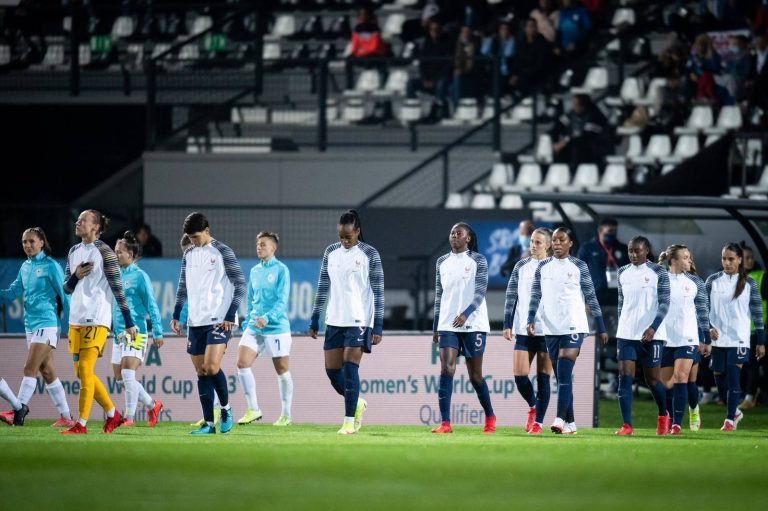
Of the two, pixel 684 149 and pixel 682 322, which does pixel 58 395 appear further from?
pixel 684 149

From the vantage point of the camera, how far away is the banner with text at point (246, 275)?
21672 mm

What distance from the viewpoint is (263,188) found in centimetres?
2498

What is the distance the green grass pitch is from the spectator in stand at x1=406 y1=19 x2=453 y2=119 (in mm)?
11763

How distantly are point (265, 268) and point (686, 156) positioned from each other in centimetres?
1048

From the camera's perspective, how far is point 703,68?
24.8 m

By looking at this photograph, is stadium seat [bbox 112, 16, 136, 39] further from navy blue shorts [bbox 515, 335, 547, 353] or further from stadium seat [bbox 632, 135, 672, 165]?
navy blue shorts [bbox 515, 335, 547, 353]

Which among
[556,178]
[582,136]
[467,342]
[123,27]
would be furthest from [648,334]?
A: [123,27]

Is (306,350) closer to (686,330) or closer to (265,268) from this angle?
(265,268)

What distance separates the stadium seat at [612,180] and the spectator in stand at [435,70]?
11.0 feet

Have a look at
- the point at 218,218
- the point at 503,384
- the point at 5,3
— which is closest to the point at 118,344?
the point at 503,384

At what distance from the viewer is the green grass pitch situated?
9.23 m

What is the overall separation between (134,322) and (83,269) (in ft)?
5.66

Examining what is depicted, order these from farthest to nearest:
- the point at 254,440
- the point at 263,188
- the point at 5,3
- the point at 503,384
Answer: the point at 5,3
the point at 263,188
the point at 503,384
the point at 254,440

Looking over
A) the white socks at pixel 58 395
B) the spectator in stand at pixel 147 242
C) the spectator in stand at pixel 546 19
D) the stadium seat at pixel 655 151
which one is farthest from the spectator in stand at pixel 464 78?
the white socks at pixel 58 395
